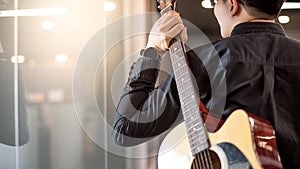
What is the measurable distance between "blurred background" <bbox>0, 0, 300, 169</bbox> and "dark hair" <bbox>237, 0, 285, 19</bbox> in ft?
4.97

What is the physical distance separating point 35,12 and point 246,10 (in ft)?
5.84

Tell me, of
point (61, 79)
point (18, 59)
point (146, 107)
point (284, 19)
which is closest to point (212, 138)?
point (146, 107)

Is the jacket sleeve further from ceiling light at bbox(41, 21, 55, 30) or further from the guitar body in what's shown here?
ceiling light at bbox(41, 21, 55, 30)

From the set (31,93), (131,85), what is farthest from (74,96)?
(131,85)

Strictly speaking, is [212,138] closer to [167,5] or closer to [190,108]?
[190,108]

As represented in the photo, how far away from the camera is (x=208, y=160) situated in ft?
2.36

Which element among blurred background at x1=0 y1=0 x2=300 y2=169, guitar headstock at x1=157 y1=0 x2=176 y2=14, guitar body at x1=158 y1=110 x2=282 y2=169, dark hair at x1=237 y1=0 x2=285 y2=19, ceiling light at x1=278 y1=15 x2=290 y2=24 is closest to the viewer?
guitar body at x1=158 y1=110 x2=282 y2=169

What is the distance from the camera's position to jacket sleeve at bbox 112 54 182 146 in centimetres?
79

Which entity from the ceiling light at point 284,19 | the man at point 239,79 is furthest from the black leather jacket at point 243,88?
the ceiling light at point 284,19

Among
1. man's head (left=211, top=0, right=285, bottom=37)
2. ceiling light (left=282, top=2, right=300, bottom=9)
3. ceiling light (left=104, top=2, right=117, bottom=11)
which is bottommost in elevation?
man's head (left=211, top=0, right=285, bottom=37)

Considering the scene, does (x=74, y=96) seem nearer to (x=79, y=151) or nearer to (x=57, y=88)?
(x=57, y=88)

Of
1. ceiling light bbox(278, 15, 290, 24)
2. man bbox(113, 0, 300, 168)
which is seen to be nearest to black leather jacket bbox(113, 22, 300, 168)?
man bbox(113, 0, 300, 168)

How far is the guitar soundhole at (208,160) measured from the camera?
2.33ft

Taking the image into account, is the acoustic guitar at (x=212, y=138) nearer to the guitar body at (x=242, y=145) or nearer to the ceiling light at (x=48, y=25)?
the guitar body at (x=242, y=145)
